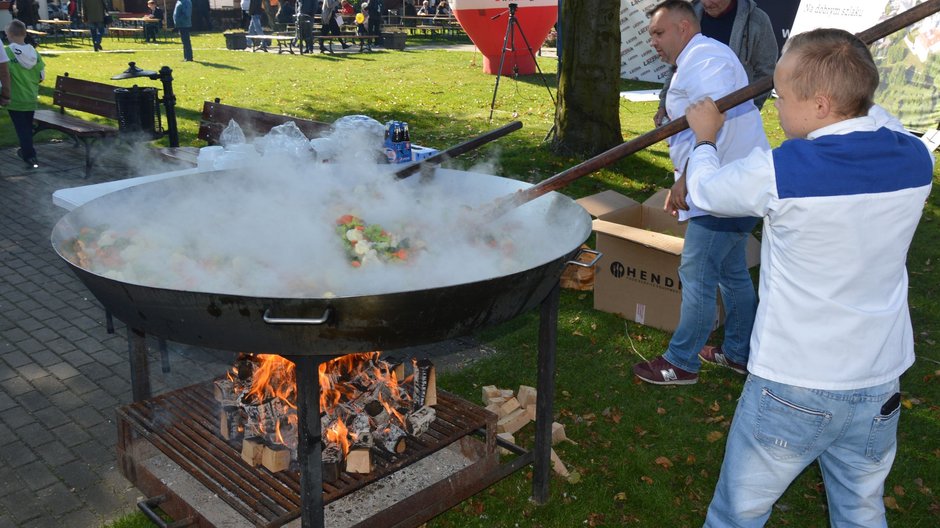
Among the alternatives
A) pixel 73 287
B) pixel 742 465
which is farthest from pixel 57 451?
pixel 742 465

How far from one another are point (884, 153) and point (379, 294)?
147 centimetres

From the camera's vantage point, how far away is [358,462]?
315cm

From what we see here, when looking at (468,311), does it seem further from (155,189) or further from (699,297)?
(699,297)

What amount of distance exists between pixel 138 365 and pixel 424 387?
1345 millimetres

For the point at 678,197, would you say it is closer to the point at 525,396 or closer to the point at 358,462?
the point at 525,396

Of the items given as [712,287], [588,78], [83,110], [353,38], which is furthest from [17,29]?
[353,38]

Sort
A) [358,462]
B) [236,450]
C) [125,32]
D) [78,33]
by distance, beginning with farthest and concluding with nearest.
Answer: [125,32]
[78,33]
[236,450]
[358,462]

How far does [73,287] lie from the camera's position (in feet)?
19.9

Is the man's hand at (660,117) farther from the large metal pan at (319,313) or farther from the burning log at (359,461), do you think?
the burning log at (359,461)

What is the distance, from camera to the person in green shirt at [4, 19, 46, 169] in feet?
29.7

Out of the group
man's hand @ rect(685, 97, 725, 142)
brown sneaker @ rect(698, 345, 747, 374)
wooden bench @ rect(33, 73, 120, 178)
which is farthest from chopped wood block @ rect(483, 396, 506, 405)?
wooden bench @ rect(33, 73, 120, 178)

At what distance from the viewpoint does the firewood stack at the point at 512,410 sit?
409 centimetres

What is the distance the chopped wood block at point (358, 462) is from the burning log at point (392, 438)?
0.16m

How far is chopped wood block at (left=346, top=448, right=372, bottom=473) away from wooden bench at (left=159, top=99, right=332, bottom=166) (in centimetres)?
330
